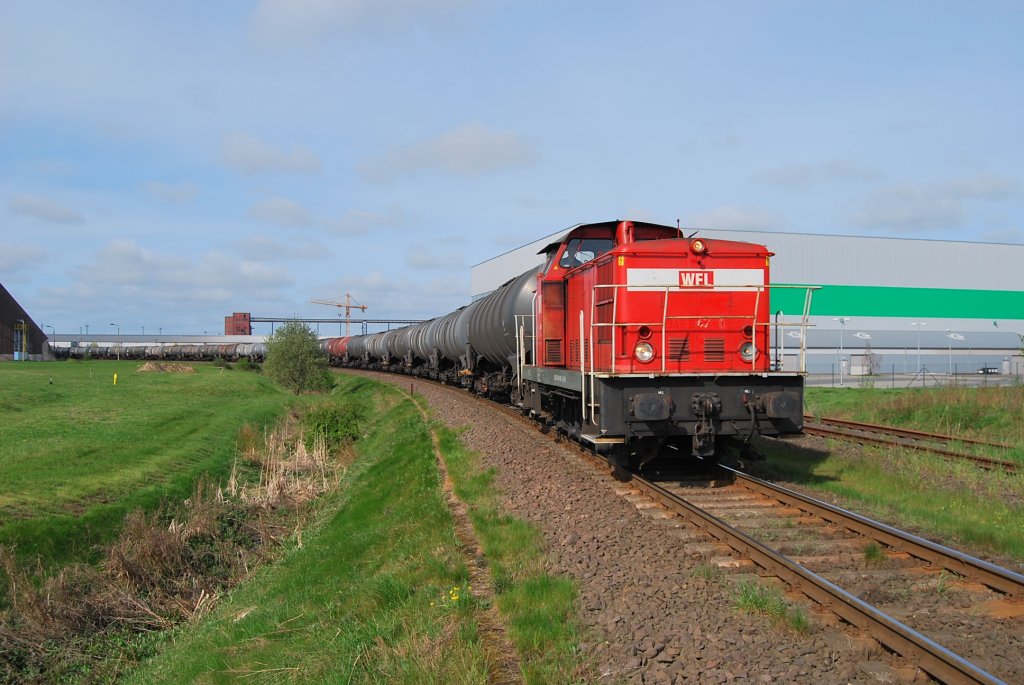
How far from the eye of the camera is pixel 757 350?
1067 centimetres

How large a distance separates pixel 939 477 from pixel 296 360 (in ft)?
125

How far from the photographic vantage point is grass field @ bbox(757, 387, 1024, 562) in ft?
26.8

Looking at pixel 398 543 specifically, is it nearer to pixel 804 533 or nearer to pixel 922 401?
pixel 804 533

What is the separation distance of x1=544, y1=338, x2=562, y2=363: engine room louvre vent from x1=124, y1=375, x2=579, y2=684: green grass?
86.3 inches

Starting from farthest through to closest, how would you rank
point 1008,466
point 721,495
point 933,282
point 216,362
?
point 216,362 < point 933,282 < point 1008,466 < point 721,495

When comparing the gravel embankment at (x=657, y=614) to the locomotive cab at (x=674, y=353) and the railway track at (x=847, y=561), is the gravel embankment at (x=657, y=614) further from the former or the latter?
the locomotive cab at (x=674, y=353)

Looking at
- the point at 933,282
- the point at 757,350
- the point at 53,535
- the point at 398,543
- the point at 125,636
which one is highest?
the point at 933,282

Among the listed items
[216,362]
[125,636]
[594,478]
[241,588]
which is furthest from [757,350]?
[216,362]

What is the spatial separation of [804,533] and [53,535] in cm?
1272

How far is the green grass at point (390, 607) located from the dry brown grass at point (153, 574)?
1.17m

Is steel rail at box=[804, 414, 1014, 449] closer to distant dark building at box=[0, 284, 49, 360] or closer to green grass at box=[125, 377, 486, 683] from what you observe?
green grass at box=[125, 377, 486, 683]

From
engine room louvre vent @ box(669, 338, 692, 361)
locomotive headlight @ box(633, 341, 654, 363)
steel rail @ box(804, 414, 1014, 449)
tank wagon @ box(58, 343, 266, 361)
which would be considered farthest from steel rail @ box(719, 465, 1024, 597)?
tank wagon @ box(58, 343, 266, 361)

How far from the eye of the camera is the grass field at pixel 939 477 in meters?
8.18

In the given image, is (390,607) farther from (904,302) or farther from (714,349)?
(904,302)
